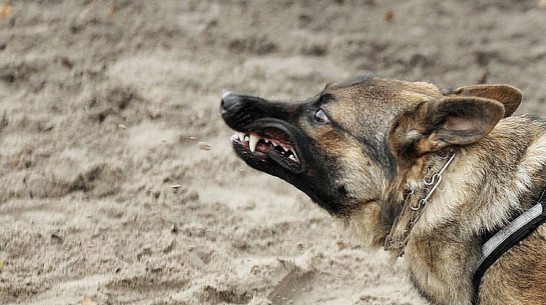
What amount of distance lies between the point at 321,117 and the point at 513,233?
4.06 feet

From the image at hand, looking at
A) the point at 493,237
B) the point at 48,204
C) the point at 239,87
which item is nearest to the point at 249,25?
the point at 239,87

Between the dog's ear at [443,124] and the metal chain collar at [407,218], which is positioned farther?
the metal chain collar at [407,218]

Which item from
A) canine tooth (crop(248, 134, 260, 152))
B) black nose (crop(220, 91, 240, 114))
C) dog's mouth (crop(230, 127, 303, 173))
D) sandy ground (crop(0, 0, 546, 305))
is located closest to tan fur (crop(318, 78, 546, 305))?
dog's mouth (crop(230, 127, 303, 173))

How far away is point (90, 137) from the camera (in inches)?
229

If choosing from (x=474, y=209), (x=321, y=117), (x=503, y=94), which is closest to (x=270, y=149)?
(x=321, y=117)

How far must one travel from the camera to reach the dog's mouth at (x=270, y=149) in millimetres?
4023

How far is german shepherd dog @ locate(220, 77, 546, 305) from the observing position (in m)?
3.53

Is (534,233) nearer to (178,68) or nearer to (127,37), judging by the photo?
(178,68)

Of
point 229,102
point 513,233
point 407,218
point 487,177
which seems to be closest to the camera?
point 513,233

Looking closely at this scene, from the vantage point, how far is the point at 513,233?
3.48 m

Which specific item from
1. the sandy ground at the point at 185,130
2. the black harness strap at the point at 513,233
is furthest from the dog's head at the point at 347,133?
the black harness strap at the point at 513,233

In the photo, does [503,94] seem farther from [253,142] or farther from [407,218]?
[253,142]

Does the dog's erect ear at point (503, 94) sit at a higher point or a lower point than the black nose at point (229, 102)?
higher

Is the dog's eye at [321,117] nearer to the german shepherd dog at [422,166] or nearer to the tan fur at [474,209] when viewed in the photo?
the german shepherd dog at [422,166]
